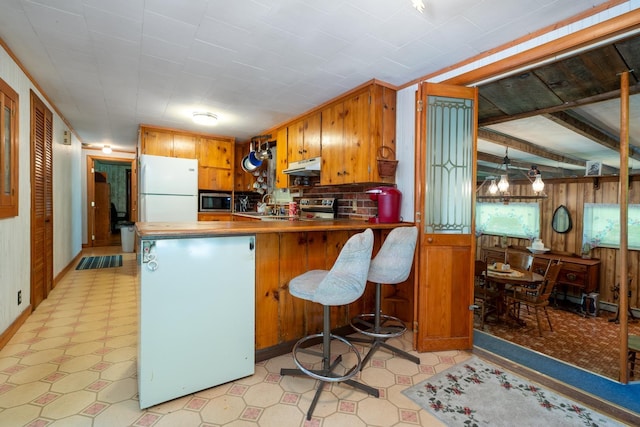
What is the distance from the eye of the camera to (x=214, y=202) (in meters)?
5.09

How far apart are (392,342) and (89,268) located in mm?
5227

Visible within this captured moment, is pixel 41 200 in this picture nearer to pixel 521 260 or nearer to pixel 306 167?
pixel 306 167

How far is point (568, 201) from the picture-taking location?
484 cm

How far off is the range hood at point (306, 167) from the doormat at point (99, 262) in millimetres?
3838

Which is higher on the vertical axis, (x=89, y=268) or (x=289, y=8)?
(x=289, y=8)

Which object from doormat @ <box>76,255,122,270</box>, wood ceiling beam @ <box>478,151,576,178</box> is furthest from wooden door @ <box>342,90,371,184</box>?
doormat @ <box>76,255,122,270</box>

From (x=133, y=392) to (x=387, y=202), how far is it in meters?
2.33

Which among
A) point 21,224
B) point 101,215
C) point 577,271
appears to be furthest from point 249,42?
point 101,215

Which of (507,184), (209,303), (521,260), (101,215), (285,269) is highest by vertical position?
(507,184)

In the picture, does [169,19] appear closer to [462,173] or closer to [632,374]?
[462,173]

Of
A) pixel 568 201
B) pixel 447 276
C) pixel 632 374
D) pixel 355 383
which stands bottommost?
pixel 632 374

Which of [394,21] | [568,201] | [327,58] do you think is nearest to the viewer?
[394,21]

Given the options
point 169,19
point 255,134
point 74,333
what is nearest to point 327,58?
point 169,19

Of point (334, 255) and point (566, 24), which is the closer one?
point (566, 24)
